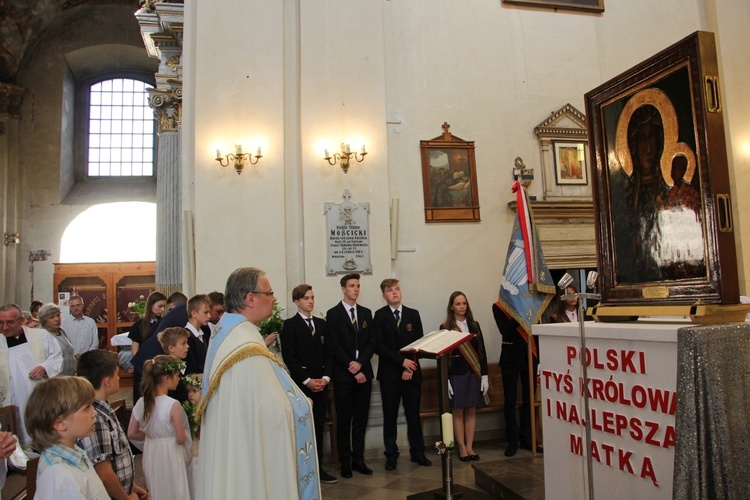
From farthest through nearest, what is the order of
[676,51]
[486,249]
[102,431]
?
[486,249]
[676,51]
[102,431]

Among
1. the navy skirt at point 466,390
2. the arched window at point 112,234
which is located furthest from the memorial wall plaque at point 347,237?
the arched window at point 112,234

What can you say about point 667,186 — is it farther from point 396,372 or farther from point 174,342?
point 396,372

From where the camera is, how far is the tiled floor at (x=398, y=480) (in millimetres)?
5332

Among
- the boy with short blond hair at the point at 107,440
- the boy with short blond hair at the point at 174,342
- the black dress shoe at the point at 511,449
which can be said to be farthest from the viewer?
the black dress shoe at the point at 511,449

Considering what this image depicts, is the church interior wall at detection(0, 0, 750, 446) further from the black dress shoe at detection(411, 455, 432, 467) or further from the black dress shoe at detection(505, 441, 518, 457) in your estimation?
the black dress shoe at detection(505, 441, 518, 457)

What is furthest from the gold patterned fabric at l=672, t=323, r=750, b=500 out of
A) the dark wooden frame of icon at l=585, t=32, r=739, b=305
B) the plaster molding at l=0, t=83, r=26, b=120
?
the plaster molding at l=0, t=83, r=26, b=120

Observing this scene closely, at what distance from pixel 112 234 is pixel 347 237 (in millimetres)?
11464

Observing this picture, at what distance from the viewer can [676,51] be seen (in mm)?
3359

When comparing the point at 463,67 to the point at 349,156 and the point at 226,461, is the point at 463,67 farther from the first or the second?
the point at 226,461

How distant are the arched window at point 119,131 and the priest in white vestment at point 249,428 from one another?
614 inches

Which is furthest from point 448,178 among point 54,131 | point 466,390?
point 54,131

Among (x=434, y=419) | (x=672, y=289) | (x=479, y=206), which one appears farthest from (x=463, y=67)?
(x=672, y=289)

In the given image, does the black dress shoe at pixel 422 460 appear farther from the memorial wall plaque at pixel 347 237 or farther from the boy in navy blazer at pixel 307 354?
the memorial wall plaque at pixel 347 237

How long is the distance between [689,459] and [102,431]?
9.32 ft
